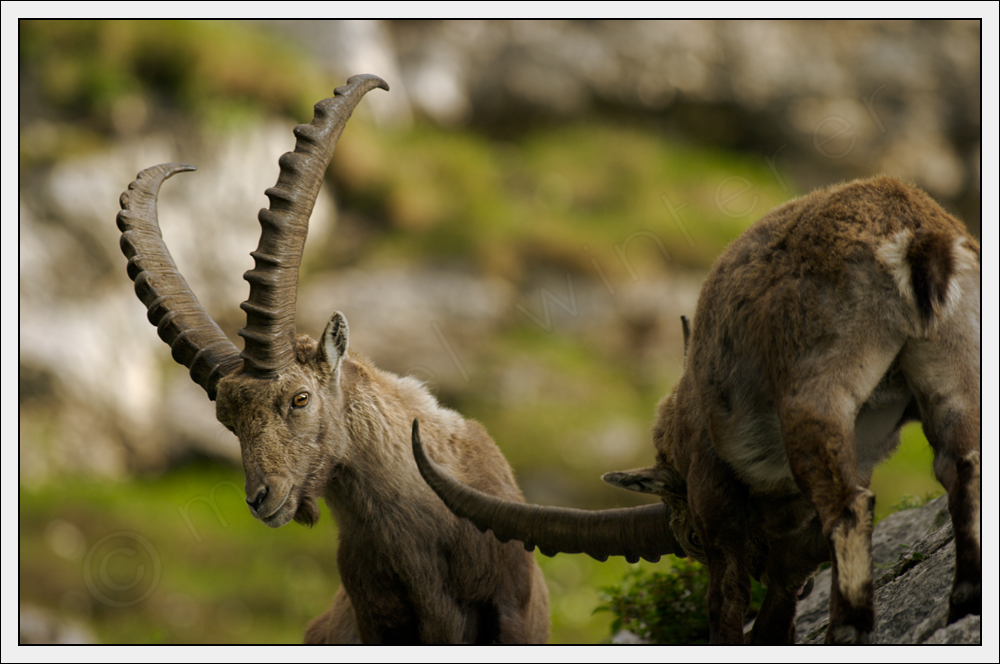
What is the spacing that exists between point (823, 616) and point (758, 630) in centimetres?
88

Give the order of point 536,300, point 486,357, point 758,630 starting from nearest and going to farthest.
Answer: point 758,630, point 486,357, point 536,300

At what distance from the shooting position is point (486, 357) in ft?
50.6

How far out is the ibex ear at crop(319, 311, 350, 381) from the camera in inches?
172

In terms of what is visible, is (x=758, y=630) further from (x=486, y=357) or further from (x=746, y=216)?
(x=746, y=216)

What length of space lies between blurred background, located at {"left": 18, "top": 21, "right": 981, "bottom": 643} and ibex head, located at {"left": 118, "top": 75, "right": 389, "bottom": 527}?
573 cm

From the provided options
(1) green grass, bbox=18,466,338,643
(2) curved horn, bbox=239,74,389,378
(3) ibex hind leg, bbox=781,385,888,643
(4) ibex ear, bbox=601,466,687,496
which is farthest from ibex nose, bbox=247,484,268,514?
(1) green grass, bbox=18,466,338,643

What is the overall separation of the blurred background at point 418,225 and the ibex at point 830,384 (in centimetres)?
582

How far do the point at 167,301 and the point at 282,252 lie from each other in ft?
3.14

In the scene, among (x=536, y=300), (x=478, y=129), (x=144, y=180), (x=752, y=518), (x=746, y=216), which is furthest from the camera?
(x=478, y=129)

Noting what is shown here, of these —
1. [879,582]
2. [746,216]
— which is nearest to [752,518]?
[879,582]

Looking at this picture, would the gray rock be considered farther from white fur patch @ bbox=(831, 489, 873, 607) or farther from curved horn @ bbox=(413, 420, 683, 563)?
curved horn @ bbox=(413, 420, 683, 563)

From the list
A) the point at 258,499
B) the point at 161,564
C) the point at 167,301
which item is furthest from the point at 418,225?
the point at 258,499

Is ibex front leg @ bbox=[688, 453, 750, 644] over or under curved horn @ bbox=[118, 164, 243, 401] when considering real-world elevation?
under

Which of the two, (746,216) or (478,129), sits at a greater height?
(478,129)
